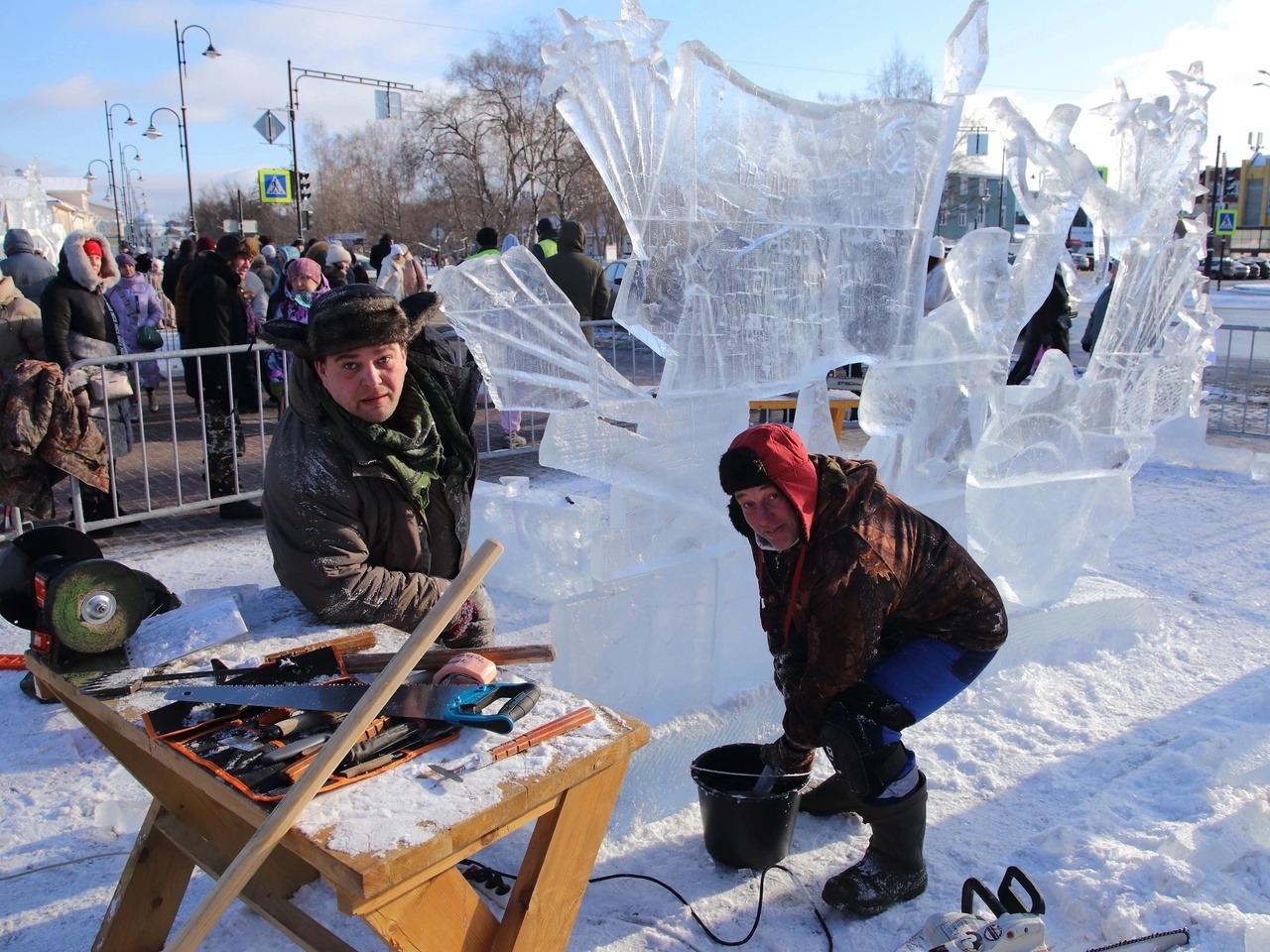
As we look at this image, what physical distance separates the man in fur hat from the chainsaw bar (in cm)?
54

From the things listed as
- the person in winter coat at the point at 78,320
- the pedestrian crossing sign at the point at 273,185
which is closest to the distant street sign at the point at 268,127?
the pedestrian crossing sign at the point at 273,185

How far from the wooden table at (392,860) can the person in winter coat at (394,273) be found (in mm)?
7620

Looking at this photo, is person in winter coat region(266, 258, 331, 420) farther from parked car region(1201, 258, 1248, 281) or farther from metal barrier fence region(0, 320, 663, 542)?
parked car region(1201, 258, 1248, 281)

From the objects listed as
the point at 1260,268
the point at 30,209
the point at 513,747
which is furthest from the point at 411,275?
the point at 1260,268

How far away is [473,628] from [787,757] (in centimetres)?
98

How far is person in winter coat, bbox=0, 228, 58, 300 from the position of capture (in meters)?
8.18

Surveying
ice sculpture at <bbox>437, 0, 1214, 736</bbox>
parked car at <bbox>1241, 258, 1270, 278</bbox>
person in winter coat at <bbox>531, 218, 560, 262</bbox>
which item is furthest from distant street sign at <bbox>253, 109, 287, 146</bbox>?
parked car at <bbox>1241, 258, 1270, 278</bbox>

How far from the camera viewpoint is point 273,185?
22.0m

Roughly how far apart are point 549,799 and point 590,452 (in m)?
1.90

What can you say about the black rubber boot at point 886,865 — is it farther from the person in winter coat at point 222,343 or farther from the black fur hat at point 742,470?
the person in winter coat at point 222,343

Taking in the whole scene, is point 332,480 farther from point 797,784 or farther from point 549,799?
point 797,784

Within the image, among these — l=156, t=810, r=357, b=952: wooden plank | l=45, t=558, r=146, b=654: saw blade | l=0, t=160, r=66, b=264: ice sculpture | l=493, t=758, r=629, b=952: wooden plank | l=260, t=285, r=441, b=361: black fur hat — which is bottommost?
l=156, t=810, r=357, b=952: wooden plank

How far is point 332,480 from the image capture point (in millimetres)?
2541

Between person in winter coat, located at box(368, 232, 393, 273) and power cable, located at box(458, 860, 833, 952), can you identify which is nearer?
power cable, located at box(458, 860, 833, 952)
